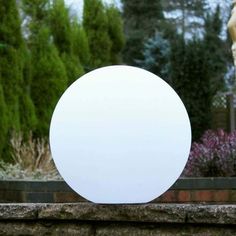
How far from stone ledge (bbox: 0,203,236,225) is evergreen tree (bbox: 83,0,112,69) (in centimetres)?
852

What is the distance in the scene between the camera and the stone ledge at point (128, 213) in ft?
7.16

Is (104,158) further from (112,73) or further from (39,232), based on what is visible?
(39,232)

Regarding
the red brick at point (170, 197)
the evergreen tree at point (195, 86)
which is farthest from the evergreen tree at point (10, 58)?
the red brick at point (170, 197)

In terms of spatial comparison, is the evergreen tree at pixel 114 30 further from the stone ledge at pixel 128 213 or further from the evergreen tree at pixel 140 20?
the stone ledge at pixel 128 213

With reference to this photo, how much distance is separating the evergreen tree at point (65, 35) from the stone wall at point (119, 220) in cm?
719

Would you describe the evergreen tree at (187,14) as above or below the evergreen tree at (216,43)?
above

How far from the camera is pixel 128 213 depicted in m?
2.26

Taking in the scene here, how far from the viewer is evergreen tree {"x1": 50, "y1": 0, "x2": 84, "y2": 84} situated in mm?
9570

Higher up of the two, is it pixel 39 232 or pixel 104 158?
pixel 104 158

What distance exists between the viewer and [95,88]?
7.07ft

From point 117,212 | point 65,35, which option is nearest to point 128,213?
point 117,212

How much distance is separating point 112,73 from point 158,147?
321mm

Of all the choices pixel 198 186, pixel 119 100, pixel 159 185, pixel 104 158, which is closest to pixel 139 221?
pixel 159 185

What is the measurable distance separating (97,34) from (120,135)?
9.07 m
